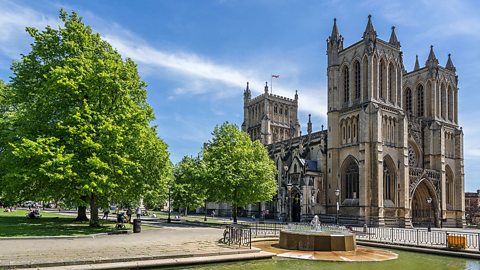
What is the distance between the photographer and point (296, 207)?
6706 centimetres

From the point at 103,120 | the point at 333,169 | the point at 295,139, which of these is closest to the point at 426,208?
the point at 333,169

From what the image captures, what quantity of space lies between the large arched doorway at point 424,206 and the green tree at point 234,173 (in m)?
28.7

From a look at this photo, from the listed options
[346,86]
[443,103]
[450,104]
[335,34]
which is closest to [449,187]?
[443,103]

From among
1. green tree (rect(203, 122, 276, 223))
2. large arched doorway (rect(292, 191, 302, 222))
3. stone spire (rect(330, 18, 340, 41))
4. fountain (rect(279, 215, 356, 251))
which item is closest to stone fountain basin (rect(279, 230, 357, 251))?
fountain (rect(279, 215, 356, 251))

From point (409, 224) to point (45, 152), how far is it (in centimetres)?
4965

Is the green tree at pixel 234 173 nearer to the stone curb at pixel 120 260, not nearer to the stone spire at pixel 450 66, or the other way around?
the stone curb at pixel 120 260

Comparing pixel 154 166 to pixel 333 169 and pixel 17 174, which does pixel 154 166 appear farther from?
pixel 333 169

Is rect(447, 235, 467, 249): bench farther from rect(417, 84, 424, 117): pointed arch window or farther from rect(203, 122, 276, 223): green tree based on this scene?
rect(417, 84, 424, 117): pointed arch window

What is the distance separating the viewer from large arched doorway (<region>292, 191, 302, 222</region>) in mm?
66456

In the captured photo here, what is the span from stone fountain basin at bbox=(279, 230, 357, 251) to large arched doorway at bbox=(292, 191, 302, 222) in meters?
43.4

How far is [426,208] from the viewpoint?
64500mm

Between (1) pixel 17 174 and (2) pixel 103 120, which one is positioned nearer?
(1) pixel 17 174

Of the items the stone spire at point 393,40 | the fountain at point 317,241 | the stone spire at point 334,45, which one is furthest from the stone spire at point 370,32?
the fountain at point 317,241

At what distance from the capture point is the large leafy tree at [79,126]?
82.2 feet
